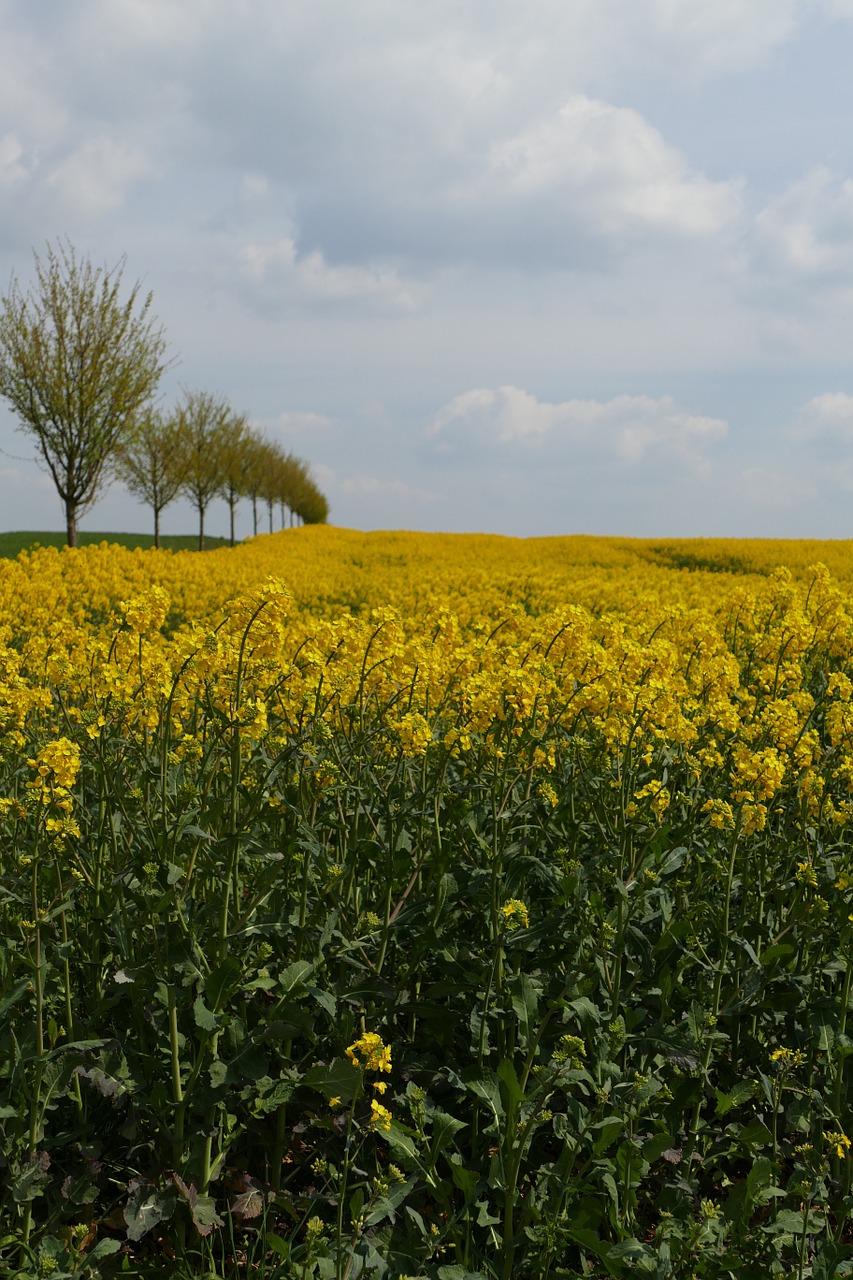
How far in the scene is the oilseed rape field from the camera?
8.88 feet

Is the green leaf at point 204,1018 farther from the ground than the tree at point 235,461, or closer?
closer

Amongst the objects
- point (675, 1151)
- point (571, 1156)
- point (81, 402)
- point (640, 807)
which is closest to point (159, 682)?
point (640, 807)

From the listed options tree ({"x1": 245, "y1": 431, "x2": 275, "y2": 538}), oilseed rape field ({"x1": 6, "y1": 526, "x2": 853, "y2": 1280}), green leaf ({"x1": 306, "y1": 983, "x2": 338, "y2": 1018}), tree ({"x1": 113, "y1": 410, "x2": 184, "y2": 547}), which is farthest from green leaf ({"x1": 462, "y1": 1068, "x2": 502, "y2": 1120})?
tree ({"x1": 245, "y1": 431, "x2": 275, "y2": 538})

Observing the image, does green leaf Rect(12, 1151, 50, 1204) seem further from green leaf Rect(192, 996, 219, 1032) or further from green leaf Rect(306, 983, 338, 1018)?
green leaf Rect(306, 983, 338, 1018)

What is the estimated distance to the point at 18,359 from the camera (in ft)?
65.1

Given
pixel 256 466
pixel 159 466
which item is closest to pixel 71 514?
pixel 159 466

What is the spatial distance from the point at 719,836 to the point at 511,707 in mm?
1283

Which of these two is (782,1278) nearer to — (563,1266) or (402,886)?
(563,1266)

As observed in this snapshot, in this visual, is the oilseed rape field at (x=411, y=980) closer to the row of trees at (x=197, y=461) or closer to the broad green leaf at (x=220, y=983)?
the broad green leaf at (x=220, y=983)

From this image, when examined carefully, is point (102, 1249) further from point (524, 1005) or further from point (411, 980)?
point (524, 1005)

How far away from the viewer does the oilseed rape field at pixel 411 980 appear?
2707 millimetres

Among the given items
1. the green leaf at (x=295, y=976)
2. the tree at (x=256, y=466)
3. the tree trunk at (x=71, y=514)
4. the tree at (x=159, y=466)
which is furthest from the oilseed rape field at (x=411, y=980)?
the tree at (x=256, y=466)

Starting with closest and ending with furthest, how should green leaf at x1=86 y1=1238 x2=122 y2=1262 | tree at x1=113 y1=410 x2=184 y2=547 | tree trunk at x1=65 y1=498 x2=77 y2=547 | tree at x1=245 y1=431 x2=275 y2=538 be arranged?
green leaf at x1=86 y1=1238 x2=122 y2=1262 → tree trunk at x1=65 y1=498 x2=77 y2=547 → tree at x1=113 y1=410 x2=184 y2=547 → tree at x1=245 y1=431 x2=275 y2=538

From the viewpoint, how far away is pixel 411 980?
3.39 meters
